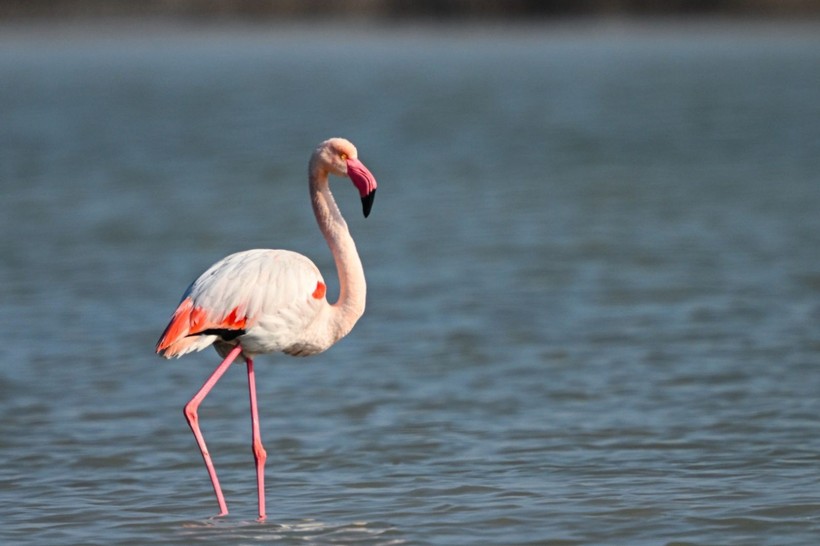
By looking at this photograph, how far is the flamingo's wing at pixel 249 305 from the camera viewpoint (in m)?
6.74

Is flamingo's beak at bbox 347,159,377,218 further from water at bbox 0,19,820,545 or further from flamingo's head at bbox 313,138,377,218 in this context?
water at bbox 0,19,820,545

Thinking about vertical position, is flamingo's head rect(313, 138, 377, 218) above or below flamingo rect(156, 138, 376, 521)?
above

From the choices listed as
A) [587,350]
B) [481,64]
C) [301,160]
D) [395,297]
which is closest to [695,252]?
[395,297]

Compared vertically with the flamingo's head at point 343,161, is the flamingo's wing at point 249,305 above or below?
below

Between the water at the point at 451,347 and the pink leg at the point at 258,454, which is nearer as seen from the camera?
the pink leg at the point at 258,454

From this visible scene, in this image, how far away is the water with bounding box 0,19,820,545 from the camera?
7098 millimetres

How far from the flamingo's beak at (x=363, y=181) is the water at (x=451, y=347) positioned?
4.63 feet

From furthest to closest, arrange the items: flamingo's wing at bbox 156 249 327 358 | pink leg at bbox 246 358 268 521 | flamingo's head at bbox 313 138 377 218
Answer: flamingo's head at bbox 313 138 377 218 → pink leg at bbox 246 358 268 521 → flamingo's wing at bbox 156 249 327 358

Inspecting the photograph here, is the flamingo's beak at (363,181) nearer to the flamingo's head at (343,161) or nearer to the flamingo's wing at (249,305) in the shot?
the flamingo's head at (343,161)

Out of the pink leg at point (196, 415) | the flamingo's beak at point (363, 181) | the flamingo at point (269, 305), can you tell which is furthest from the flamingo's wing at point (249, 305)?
the flamingo's beak at point (363, 181)

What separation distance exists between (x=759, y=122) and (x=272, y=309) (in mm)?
25152

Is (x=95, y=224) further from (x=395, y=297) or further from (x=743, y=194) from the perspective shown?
(x=743, y=194)

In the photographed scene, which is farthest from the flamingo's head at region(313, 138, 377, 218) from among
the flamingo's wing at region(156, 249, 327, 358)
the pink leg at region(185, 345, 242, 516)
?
the pink leg at region(185, 345, 242, 516)

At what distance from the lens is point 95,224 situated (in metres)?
17.6
